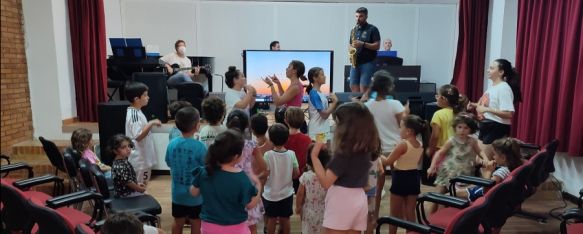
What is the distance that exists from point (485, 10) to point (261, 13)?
3774mm

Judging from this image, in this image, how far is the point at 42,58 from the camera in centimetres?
445

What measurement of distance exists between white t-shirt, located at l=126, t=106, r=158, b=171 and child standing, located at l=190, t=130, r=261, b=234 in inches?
58.5

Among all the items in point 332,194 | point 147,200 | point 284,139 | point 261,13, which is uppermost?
point 261,13

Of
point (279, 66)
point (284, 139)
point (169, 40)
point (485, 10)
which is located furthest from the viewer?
point (169, 40)

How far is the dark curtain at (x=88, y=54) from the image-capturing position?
15.3ft

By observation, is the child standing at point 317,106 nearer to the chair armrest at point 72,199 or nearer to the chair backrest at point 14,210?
the chair armrest at point 72,199

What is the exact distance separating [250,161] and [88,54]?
3235 mm

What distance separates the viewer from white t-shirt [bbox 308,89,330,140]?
3.24 metres

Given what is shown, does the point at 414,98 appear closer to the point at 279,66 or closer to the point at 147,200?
the point at 279,66

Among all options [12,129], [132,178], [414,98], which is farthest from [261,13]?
[132,178]

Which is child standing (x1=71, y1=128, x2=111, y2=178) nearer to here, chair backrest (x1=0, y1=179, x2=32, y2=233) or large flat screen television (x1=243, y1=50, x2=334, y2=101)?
A: chair backrest (x1=0, y1=179, x2=32, y2=233)

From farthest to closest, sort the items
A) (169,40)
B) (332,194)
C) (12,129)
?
1. (169,40)
2. (12,129)
3. (332,194)

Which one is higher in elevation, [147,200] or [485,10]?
[485,10]

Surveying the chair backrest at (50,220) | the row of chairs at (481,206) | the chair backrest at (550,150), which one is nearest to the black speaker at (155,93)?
the chair backrest at (50,220)
